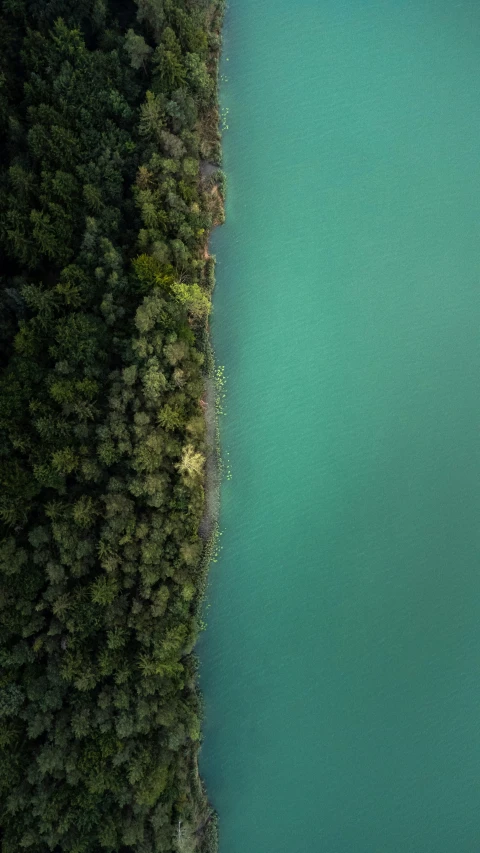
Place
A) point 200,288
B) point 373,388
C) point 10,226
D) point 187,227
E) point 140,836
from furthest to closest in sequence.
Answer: point 373,388
point 200,288
point 187,227
point 10,226
point 140,836

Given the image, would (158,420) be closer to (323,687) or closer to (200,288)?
(200,288)

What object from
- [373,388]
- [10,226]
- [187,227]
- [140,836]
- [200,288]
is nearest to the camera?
[140,836]

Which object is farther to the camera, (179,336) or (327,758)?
Result: (327,758)

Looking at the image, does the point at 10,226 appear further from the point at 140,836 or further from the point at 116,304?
the point at 140,836

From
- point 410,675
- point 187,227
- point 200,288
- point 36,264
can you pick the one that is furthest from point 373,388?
point 36,264

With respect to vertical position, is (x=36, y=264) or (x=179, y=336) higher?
(x=36, y=264)

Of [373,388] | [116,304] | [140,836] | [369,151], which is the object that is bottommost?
[140,836]
